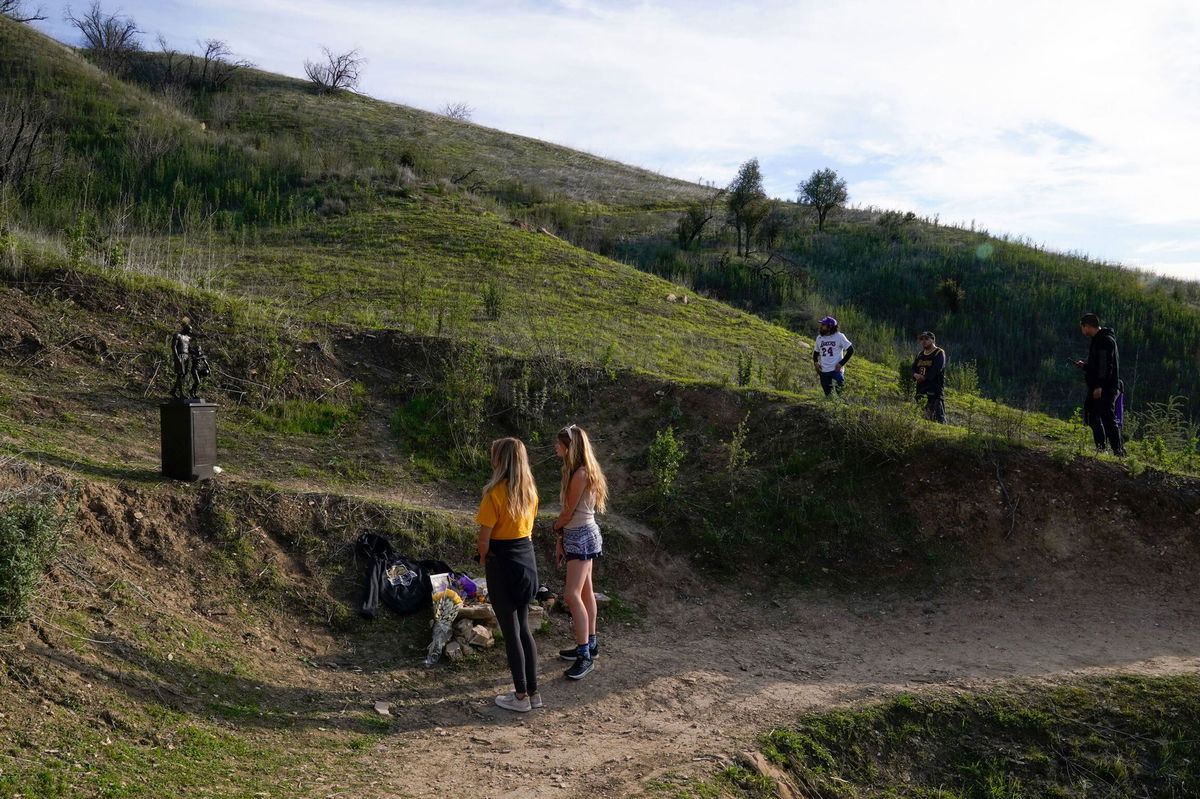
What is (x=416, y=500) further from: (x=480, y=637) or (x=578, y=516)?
(x=578, y=516)

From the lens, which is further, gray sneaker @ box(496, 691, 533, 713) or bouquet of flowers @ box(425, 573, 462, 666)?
bouquet of flowers @ box(425, 573, 462, 666)

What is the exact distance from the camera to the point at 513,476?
554cm

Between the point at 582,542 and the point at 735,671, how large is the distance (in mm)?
1918

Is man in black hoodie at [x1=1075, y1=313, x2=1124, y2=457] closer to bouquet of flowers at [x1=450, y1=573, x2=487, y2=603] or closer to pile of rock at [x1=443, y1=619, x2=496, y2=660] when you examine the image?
bouquet of flowers at [x1=450, y1=573, x2=487, y2=603]

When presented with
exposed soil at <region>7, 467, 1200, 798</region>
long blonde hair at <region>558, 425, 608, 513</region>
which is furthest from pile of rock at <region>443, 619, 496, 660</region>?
long blonde hair at <region>558, 425, 608, 513</region>

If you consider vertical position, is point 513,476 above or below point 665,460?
above

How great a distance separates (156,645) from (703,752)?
11.8ft

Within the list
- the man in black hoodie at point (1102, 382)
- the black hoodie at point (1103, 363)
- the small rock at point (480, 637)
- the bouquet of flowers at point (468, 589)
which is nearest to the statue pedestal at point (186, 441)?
the bouquet of flowers at point (468, 589)

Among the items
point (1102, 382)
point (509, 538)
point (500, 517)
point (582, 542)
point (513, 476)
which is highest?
point (1102, 382)

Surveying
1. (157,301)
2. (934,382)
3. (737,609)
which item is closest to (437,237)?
(157,301)

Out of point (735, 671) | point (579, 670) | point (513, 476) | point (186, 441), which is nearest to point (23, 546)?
point (186, 441)

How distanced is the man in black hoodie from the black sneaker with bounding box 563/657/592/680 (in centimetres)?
658

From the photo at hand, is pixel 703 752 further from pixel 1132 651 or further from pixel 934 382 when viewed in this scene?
pixel 934 382

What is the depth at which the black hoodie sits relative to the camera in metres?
9.33
